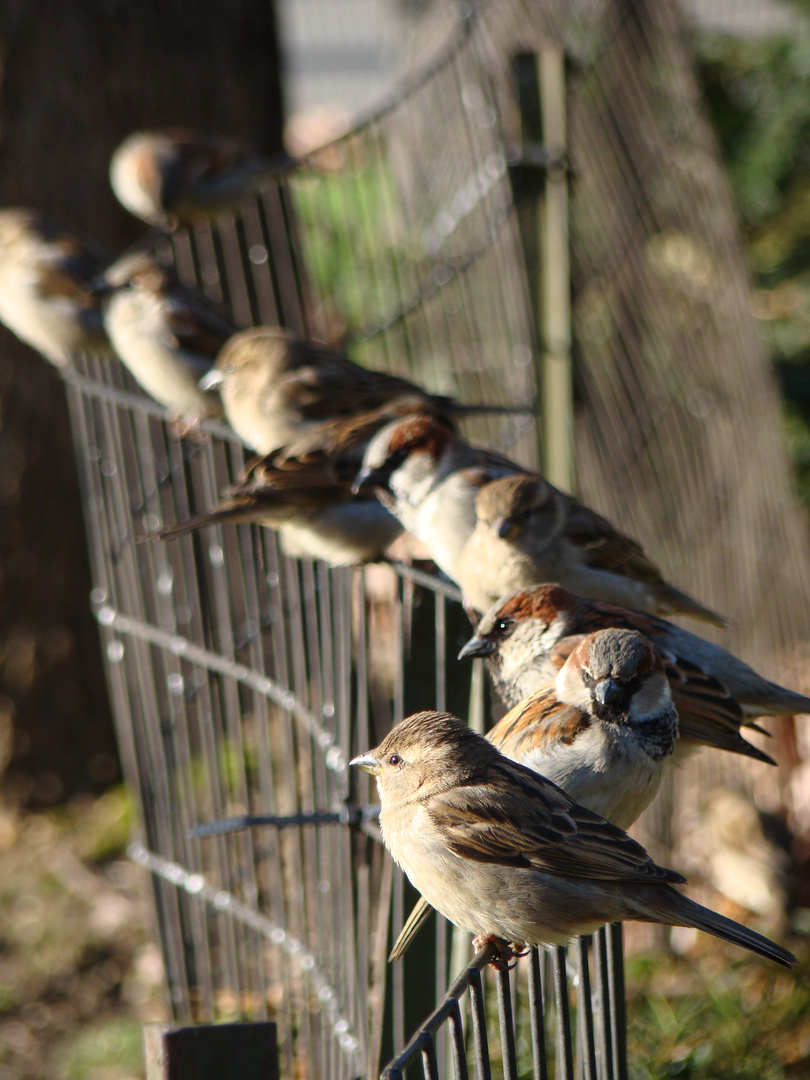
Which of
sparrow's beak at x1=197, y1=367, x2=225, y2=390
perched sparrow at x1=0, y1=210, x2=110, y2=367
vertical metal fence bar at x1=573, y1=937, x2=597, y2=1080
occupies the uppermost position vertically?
perched sparrow at x1=0, y1=210, x2=110, y2=367

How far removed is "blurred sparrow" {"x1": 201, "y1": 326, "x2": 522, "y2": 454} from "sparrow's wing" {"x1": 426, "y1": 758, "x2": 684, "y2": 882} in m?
2.00

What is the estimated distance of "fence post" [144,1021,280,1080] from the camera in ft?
5.57

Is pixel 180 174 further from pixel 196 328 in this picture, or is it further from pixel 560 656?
pixel 560 656

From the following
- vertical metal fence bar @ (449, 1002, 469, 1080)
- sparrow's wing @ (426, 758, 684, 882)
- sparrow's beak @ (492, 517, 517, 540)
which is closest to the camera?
vertical metal fence bar @ (449, 1002, 469, 1080)

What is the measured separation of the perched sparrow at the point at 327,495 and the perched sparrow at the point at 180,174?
7.26 ft

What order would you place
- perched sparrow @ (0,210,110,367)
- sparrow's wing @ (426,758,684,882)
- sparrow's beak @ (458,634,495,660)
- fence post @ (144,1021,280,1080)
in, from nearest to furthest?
sparrow's wing @ (426,758,684,882)
fence post @ (144,1021,280,1080)
sparrow's beak @ (458,634,495,660)
perched sparrow @ (0,210,110,367)

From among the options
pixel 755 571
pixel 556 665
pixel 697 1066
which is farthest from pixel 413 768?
pixel 755 571

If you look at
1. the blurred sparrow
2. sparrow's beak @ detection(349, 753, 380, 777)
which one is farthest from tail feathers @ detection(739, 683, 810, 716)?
the blurred sparrow

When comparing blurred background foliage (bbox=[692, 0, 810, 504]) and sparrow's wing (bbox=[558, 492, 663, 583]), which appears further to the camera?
blurred background foliage (bbox=[692, 0, 810, 504])

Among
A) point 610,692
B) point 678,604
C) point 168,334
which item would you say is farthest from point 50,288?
point 610,692

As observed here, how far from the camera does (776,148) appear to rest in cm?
722

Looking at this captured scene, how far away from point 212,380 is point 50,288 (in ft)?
3.97

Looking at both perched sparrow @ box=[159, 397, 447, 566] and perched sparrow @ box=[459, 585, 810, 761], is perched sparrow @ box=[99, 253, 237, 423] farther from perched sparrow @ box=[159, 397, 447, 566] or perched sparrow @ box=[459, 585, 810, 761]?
perched sparrow @ box=[459, 585, 810, 761]

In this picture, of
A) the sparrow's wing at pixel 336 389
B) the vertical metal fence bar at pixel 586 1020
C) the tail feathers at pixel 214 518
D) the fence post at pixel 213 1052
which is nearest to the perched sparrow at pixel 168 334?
the sparrow's wing at pixel 336 389
